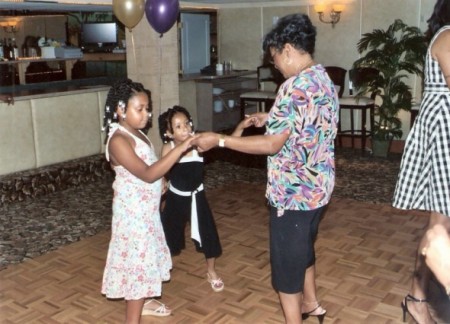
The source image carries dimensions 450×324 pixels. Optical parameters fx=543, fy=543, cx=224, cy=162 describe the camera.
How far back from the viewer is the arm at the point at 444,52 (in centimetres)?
223

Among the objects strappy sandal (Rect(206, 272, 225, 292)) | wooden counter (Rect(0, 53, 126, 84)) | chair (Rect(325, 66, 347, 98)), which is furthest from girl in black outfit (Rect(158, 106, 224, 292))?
wooden counter (Rect(0, 53, 126, 84))

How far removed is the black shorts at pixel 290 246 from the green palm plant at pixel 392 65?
5128mm

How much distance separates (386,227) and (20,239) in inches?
120

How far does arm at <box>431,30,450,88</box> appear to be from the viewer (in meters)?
2.23

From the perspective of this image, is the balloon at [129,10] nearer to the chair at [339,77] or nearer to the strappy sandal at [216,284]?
the strappy sandal at [216,284]

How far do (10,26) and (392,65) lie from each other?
794 cm

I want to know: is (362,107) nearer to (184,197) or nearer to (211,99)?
(211,99)

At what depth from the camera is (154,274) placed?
2738mm

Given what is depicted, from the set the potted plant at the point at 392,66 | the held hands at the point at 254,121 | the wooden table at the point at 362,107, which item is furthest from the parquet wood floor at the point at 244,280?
the wooden table at the point at 362,107

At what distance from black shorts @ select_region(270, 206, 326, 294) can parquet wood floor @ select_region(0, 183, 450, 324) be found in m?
0.77

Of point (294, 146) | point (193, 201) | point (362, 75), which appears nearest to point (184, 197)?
point (193, 201)

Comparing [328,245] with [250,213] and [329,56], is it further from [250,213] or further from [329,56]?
[329,56]

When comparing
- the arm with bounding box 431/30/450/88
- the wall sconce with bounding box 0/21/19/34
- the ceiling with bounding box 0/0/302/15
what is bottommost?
the arm with bounding box 431/30/450/88

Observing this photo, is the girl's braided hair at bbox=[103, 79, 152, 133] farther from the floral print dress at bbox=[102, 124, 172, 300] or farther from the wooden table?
the wooden table
